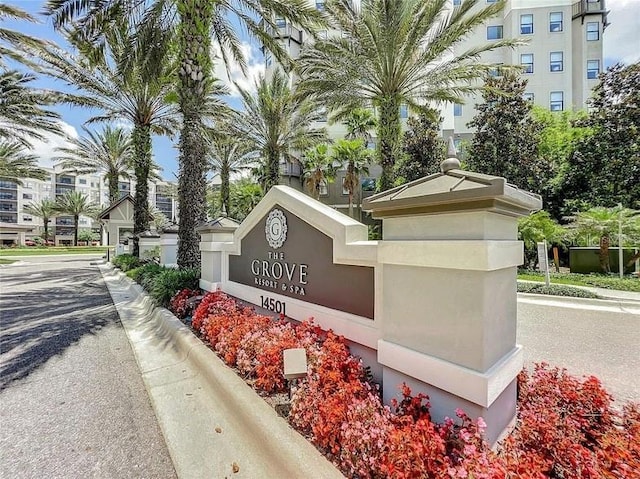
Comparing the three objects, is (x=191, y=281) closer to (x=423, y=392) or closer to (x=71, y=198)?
(x=423, y=392)

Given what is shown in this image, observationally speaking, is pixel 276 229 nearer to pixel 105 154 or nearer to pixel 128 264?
pixel 128 264

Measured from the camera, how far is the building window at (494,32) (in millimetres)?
31938

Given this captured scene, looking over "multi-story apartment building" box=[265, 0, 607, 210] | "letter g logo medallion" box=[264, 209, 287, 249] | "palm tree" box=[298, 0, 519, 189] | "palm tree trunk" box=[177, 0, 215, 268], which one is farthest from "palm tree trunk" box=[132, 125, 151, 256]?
"multi-story apartment building" box=[265, 0, 607, 210]

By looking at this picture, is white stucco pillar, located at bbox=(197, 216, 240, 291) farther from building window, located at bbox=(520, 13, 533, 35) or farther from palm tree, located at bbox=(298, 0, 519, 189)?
building window, located at bbox=(520, 13, 533, 35)

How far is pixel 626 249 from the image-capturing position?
13.9 m

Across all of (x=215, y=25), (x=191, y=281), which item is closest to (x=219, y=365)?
(x=191, y=281)

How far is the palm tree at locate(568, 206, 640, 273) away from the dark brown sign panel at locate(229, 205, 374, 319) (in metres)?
14.0

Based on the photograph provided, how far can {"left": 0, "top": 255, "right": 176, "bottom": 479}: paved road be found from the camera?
114 inches

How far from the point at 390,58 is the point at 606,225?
10691mm

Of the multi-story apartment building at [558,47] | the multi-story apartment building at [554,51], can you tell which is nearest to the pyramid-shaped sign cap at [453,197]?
the multi-story apartment building at [554,51]

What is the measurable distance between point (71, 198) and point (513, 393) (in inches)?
2573

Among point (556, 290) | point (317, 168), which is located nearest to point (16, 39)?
point (317, 168)

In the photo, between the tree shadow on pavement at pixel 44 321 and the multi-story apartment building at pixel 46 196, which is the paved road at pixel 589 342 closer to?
the tree shadow on pavement at pixel 44 321

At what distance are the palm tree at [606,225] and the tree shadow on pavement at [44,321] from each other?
16883mm
